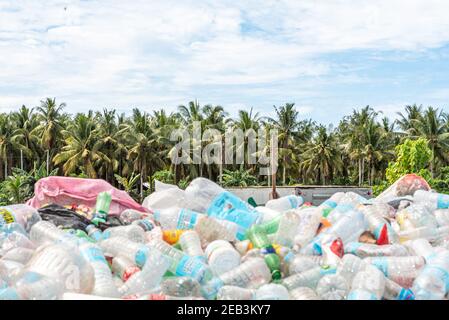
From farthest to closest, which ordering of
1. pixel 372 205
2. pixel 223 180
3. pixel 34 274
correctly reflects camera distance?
pixel 223 180 < pixel 372 205 < pixel 34 274

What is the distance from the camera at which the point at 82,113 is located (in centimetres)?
4672

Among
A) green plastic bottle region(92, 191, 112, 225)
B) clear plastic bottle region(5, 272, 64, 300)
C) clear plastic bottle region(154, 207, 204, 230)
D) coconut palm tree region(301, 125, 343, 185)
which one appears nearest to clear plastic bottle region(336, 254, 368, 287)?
clear plastic bottle region(154, 207, 204, 230)

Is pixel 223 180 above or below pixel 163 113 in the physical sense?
below

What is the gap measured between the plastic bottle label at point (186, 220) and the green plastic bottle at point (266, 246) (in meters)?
0.63

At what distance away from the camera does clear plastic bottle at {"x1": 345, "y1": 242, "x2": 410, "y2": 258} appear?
15.5ft

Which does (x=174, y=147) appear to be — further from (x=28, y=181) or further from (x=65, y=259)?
(x=65, y=259)

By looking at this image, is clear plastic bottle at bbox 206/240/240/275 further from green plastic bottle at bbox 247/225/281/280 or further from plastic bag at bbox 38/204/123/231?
plastic bag at bbox 38/204/123/231

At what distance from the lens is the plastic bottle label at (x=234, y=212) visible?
217 inches

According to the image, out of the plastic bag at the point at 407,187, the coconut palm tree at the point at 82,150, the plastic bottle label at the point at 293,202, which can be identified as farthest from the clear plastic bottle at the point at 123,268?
the coconut palm tree at the point at 82,150

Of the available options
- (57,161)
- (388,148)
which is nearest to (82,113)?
(57,161)

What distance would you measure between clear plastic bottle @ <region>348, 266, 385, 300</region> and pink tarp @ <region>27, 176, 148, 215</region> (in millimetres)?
3697

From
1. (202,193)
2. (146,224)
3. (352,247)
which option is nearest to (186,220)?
(146,224)

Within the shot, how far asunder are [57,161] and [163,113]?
28.5ft

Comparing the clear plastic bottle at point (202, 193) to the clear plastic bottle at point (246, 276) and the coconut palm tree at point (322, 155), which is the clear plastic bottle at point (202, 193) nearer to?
the clear plastic bottle at point (246, 276)
